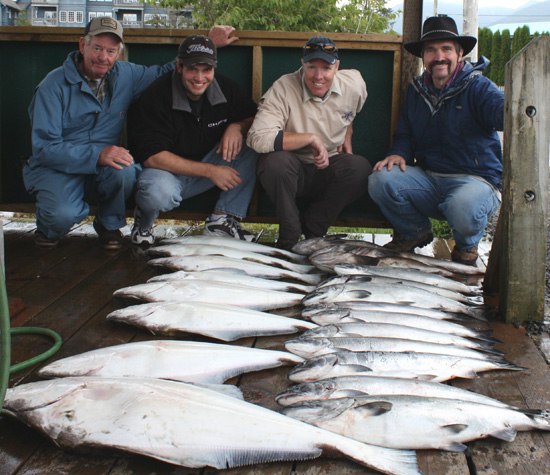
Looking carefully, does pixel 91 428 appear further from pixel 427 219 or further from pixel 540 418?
pixel 427 219

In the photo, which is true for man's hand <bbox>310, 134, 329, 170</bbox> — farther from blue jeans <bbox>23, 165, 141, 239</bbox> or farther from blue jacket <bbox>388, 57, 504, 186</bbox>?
blue jeans <bbox>23, 165, 141, 239</bbox>

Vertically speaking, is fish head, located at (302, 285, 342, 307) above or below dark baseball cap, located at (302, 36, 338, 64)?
below

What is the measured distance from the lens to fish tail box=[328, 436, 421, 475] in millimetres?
1823

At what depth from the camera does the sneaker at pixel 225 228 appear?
4637 mm

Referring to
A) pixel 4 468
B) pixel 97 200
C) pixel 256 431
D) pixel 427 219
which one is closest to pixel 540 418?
pixel 256 431

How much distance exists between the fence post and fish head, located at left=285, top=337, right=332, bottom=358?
118 cm

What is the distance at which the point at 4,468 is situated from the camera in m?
1.88

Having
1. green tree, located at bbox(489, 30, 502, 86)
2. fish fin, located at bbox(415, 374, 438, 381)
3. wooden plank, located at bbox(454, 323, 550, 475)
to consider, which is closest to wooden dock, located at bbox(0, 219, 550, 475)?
wooden plank, located at bbox(454, 323, 550, 475)

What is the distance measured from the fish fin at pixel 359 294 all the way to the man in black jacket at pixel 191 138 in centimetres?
161

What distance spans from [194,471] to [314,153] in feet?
9.10

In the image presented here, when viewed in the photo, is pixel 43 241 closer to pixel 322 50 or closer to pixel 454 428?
pixel 322 50

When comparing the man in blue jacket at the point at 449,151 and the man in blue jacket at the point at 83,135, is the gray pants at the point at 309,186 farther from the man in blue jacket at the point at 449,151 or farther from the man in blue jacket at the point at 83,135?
the man in blue jacket at the point at 83,135

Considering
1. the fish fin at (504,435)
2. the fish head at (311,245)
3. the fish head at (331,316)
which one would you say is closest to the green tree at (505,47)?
the fish head at (311,245)

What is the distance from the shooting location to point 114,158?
4.18 m
